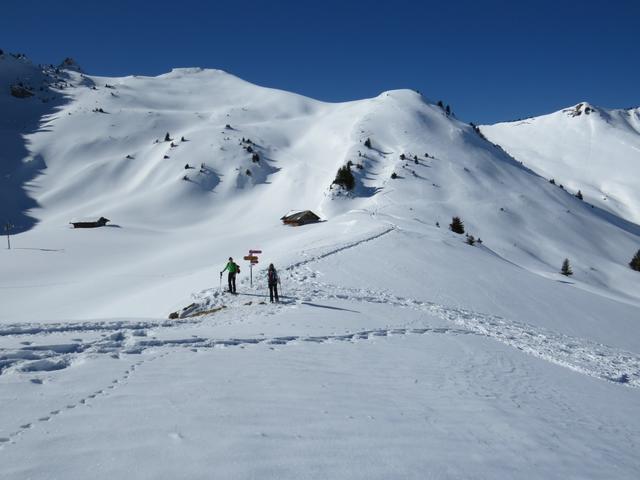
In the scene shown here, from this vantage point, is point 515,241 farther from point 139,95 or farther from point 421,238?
point 139,95

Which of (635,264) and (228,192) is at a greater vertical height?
(228,192)

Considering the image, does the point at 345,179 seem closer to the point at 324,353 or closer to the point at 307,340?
the point at 307,340

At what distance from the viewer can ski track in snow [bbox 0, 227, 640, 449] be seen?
8398 millimetres

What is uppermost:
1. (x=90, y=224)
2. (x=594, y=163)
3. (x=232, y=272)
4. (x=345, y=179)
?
(x=594, y=163)

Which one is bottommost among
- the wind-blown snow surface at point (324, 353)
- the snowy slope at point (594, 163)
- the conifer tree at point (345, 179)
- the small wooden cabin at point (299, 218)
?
the wind-blown snow surface at point (324, 353)

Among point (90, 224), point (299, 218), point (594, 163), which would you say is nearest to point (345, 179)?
point (299, 218)

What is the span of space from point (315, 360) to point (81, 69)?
172 m

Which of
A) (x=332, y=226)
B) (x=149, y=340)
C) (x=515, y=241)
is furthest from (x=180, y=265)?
(x=515, y=241)

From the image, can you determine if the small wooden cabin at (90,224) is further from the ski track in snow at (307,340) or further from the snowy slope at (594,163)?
the snowy slope at (594,163)

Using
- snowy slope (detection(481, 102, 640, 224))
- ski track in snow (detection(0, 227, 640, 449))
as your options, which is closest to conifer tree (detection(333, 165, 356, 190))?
ski track in snow (detection(0, 227, 640, 449))

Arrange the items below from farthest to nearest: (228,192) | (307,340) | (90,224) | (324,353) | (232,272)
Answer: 1. (228,192)
2. (90,224)
3. (232,272)
4. (307,340)
5. (324,353)

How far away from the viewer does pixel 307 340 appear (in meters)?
12.2

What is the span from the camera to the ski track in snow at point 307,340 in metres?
8.40

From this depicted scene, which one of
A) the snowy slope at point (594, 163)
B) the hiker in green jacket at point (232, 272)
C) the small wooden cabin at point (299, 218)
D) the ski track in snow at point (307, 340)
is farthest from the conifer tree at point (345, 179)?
the snowy slope at point (594, 163)
